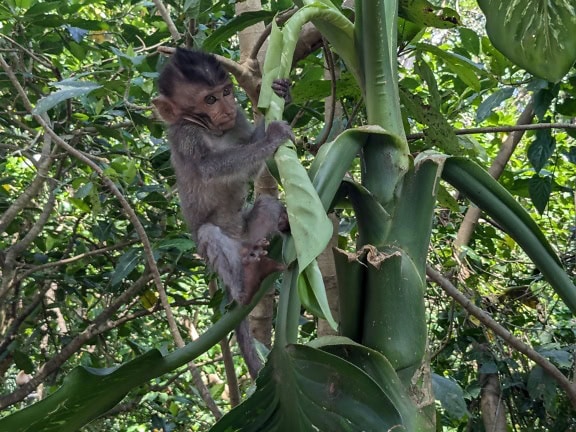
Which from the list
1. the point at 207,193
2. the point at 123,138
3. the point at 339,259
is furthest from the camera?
the point at 123,138

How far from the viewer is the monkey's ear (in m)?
2.07

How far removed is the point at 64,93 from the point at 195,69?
1.24ft

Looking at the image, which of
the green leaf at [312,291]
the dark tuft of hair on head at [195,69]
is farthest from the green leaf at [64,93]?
the green leaf at [312,291]

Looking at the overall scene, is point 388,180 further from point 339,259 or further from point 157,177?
point 157,177

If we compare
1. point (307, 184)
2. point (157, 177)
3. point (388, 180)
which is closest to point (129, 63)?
point (157, 177)

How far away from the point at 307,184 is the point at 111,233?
2.27 meters

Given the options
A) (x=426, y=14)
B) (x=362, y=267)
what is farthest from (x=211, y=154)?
(x=362, y=267)

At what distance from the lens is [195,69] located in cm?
192

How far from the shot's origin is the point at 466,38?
204 cm

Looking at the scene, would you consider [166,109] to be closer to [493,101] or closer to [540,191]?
[493,101]

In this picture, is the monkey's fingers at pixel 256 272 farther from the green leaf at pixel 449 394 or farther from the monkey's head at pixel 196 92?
the monkey's head at pixel 196 92

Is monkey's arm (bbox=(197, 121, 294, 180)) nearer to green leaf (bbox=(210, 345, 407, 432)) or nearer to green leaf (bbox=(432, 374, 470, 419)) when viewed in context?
green leaf (bbox=(432, 374, 470, 419))

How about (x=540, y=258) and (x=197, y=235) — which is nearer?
(x=540, y=258)

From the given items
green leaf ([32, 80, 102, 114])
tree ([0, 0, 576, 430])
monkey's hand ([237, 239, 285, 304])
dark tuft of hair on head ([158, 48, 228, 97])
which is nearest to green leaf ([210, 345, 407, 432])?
tree ([0, 0, 576, 430])
